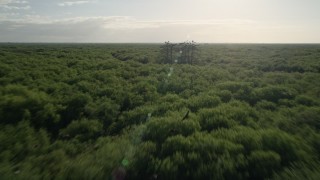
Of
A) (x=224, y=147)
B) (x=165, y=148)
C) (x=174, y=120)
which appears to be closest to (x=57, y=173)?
(x=165, y=148)

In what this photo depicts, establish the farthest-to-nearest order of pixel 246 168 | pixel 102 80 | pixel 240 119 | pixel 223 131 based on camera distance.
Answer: pixel 102 80 < pixel 240 119 < pixel 223 131 < pixel 246 168

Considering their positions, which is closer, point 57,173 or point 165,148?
point 57,173

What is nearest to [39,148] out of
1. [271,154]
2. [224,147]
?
[224,147]

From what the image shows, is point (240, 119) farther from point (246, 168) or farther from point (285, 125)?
point (246, 168)

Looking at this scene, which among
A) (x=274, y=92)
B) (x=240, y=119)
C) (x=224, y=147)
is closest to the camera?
(x=224, y=147)

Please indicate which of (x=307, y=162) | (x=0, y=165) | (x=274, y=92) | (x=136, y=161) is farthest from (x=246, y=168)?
(x=274, y=92)

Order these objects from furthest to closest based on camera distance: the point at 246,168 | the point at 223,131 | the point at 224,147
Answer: the point at 223,131 < the point at 224,147 < the point at 246,168

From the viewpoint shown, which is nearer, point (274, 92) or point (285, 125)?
point (285, 125)

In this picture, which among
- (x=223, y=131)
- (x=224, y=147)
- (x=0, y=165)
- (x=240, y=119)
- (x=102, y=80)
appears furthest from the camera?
(x=102, y=80)

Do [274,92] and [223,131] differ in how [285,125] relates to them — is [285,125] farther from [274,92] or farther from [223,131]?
[274,92]
